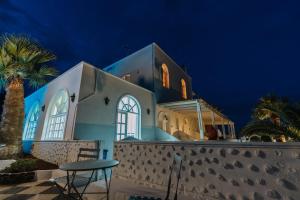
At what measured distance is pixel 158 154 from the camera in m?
3.04

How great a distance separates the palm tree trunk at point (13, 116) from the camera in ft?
17.5

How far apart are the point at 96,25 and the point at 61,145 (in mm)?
20649

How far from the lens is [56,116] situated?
6785 millimetres

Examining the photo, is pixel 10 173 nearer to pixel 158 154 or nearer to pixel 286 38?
pixel 158 154

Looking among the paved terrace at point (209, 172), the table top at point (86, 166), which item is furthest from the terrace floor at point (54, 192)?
the table top at point (86, 166)

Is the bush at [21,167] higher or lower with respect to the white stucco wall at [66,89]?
lower

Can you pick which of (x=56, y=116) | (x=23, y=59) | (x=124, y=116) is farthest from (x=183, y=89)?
(x=23, y=59)

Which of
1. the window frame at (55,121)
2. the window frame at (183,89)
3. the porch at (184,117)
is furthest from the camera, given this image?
the window frame at (183,89)

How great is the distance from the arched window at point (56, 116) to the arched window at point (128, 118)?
93.2 inches

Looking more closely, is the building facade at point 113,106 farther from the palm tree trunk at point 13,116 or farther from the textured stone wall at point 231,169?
the textured stone wall at point 231,169

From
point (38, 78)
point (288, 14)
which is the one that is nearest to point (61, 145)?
point (38, 78)

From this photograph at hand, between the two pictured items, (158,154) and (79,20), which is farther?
(79,20)

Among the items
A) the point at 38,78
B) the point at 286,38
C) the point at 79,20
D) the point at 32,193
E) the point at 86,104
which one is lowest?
the point at 32,193

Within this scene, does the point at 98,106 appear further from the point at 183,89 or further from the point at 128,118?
the point at 183,89
